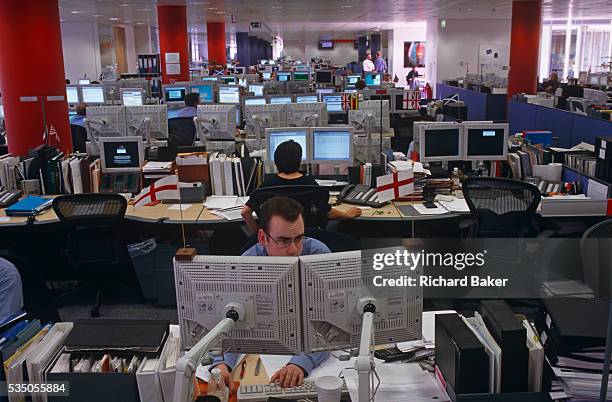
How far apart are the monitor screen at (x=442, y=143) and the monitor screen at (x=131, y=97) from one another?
658 centimetres

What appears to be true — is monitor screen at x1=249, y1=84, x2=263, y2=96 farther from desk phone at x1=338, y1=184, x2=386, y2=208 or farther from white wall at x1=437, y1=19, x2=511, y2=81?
white wall at x1=437, y1=19, x2=511, y2=81

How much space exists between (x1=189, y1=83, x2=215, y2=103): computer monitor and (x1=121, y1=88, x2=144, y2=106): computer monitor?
34.6 inches

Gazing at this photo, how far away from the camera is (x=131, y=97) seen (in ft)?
35.7

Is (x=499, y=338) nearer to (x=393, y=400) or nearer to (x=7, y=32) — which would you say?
(x=393, y=400)

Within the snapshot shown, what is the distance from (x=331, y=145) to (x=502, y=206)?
6.15 ft

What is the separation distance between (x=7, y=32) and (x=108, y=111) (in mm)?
1645

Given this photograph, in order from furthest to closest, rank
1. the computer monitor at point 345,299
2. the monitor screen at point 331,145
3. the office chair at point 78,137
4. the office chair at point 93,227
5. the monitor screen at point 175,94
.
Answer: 1. the monitor screen at point 175,94
2. the office chair at point 78,137
3. the monitor screen at point 331,145
4. the office chair at point 93,227
5. the computer monitor at point 345,299

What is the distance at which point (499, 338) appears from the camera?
1.97 metres

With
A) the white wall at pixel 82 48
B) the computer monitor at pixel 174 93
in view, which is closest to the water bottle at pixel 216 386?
the computer monitor at pixel 174 93

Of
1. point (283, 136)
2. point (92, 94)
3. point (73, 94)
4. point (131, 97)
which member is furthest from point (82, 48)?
point (283, 136)

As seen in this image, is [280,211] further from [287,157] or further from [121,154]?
[121,154]

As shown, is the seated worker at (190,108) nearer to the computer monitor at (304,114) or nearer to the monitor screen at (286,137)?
the computer monitor at (304,114)

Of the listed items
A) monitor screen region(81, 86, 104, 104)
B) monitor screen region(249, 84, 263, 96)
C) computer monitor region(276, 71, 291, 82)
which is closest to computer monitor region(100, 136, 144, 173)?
monitor screen region(249, 84, 263, 96)

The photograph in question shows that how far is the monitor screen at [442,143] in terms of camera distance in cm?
575
